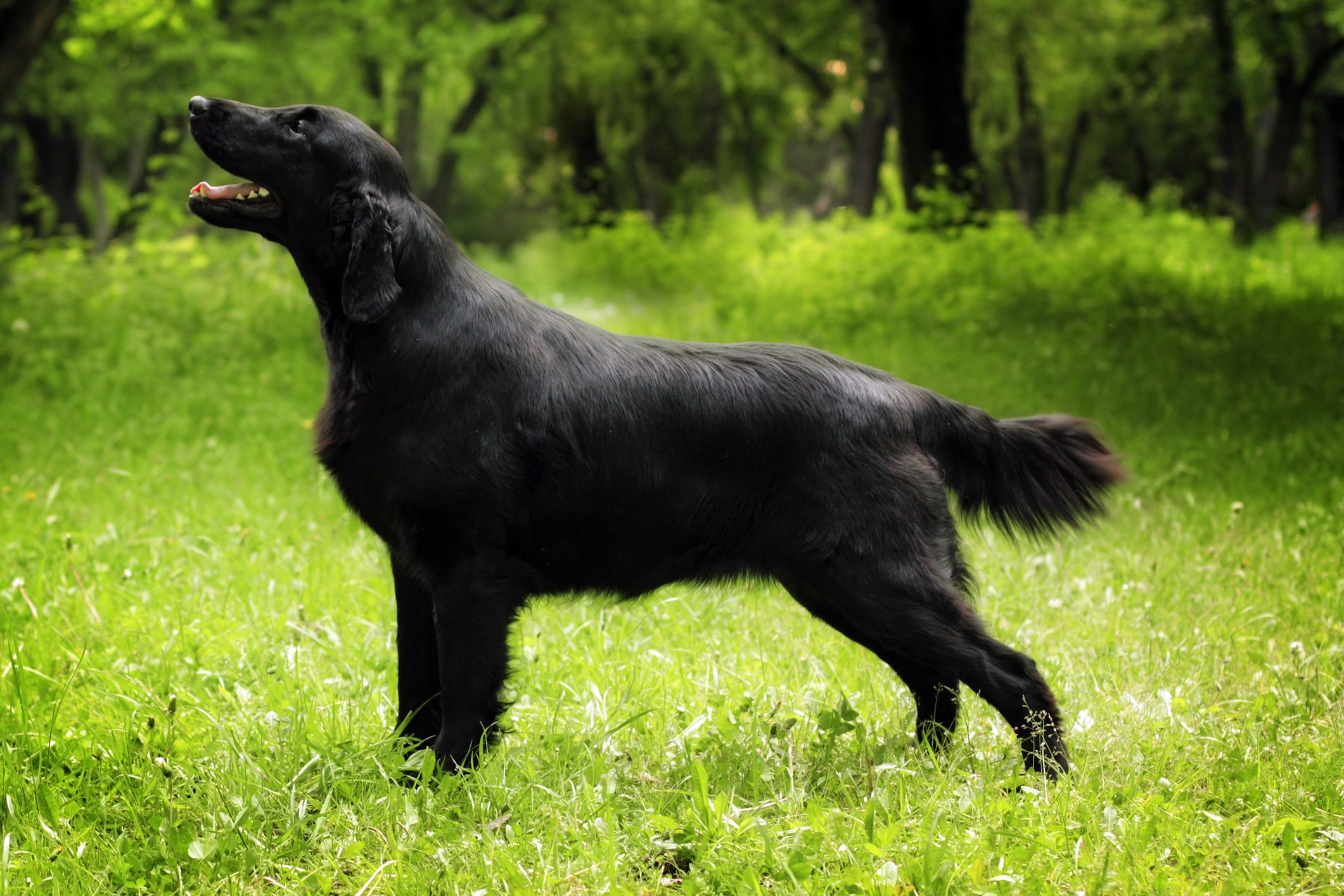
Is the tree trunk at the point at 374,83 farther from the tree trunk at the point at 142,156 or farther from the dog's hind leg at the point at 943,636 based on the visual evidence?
the dog's hind leg at the point at 943,636

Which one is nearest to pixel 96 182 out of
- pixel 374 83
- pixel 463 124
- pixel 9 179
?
pixel 9 179

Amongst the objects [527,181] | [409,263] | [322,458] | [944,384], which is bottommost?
[527,181]

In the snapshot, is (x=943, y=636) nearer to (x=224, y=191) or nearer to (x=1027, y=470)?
(x=1027, y=470)

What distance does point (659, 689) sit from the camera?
12.3 ft

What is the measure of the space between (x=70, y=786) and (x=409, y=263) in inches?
63.7

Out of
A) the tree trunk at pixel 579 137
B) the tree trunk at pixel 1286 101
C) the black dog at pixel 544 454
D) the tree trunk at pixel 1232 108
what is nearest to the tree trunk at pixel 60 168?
the tree trunk at pixel 579 137

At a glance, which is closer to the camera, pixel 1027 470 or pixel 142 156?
pixel 1027 470

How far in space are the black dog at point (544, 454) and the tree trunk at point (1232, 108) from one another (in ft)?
59.5

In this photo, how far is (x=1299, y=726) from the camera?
3350mm

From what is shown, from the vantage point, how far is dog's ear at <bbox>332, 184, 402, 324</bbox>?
2955mm

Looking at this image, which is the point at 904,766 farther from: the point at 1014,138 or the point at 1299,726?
the point at 1014,138

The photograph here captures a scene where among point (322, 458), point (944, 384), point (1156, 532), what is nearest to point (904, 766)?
point (322, 458)

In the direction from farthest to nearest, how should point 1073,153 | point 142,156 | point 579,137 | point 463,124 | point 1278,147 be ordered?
point 1073,153 < point 142,156 < point 579,137 < point 463,124 < point 1278,147

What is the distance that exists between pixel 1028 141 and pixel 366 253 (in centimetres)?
2832
